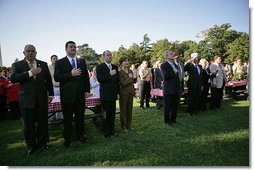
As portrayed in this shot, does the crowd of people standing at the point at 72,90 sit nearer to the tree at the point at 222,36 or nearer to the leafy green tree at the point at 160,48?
the tree at the point at 222,36

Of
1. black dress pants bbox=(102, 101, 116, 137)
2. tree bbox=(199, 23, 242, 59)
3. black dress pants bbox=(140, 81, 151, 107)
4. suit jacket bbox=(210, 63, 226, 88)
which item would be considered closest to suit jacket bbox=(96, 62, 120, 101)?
black dress pants bbox=(102, 101, 116, 137)

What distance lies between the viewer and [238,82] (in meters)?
8.55

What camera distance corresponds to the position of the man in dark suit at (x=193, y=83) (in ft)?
21.1

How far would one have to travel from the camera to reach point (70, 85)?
404 cm

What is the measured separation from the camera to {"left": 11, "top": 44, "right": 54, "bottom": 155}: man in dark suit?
12.4ft

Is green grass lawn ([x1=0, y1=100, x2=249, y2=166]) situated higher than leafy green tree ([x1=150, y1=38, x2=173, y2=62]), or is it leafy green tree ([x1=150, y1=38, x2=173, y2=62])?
leafy green tree ([x1=150, y1=38, x2=173, y2=62])

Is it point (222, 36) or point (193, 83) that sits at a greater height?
point (222, 36)

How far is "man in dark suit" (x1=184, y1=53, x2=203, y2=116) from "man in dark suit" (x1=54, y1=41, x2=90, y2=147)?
3336mm

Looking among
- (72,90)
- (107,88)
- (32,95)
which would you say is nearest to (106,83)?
(107,88)

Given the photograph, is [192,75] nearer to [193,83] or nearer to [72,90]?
[193,83]

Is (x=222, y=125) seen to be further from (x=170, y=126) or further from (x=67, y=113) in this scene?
(x=67, y=113)

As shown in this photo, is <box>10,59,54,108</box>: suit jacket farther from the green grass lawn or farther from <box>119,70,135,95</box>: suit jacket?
<box>119,70,135,95</box>: suit jacket

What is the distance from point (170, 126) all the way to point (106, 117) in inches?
63.0

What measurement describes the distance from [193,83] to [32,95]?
4281 mm
